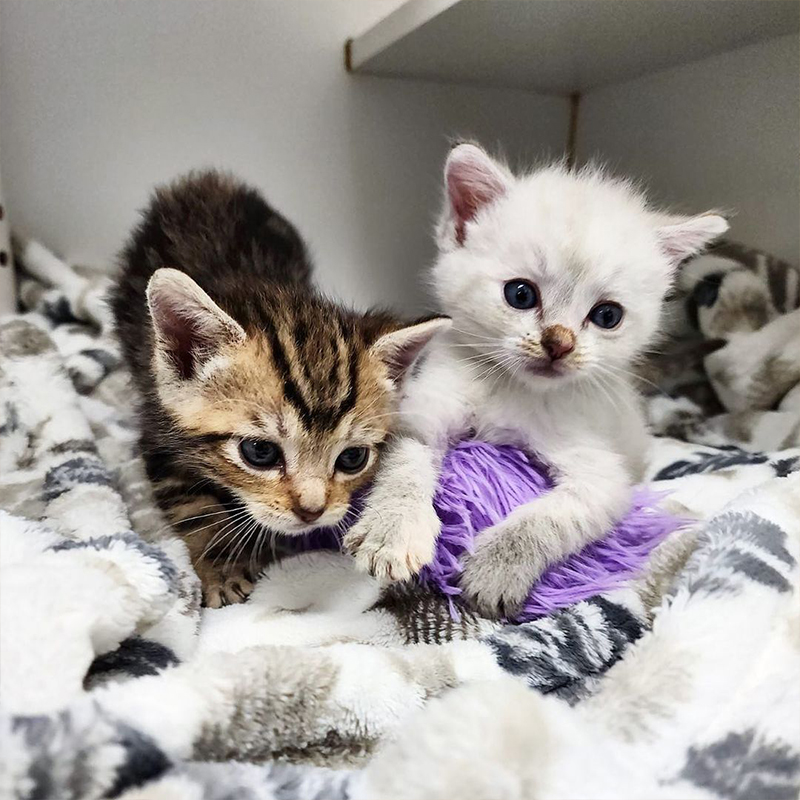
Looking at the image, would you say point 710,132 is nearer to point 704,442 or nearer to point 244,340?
point 704,442

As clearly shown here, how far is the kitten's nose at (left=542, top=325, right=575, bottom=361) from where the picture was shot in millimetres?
935

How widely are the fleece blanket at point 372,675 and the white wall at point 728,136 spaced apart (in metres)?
0.75

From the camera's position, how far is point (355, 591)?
90 centimetres

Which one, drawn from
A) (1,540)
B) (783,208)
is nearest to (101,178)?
(1,540)

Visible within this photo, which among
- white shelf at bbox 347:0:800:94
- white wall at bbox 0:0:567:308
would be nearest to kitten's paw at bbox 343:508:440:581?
white shelf at bbox 347:0:800:94

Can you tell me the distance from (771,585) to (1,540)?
0.76 m

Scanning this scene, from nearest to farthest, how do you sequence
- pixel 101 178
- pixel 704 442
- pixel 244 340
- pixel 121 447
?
1. pixel 244 340
2. pixel 121 447
3. pixel 704 442
4. pixel 101 178

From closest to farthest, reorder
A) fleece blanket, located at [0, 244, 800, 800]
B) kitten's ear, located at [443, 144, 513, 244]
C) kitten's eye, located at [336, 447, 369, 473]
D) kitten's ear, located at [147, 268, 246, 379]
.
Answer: fleece blanket, located at [0, 244, 800, 800] → kitten's ear, located at [147, 268, 246, 379] → kitten's eye, located at [336, 447, 369, 473] → kitten's ear, located at [443, 144, 513, 244]

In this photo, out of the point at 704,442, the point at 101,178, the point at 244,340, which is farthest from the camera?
the point at 101,178

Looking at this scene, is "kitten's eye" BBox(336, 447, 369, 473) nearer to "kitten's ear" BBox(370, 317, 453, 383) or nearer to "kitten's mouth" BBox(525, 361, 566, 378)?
"kitten's ear" BBox(370, 317, 453, 383)

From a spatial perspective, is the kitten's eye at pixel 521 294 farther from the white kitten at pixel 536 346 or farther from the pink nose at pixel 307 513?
the pink nose at pixel 307 513

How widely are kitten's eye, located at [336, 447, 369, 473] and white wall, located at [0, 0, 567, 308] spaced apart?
0.85 metres

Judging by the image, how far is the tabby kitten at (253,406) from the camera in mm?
850

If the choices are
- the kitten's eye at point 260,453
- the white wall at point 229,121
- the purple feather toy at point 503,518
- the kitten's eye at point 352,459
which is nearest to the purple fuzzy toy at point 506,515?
the purple feather toy at point 503,518
